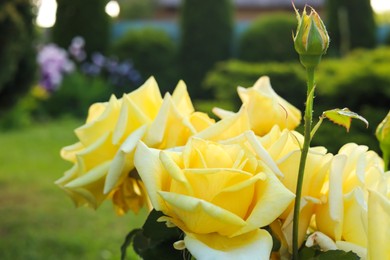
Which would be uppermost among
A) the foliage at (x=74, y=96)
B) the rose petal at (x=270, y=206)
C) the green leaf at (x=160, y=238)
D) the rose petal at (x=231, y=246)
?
the rose petal at (x=270, y=206)

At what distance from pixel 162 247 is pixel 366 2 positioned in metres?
9.94

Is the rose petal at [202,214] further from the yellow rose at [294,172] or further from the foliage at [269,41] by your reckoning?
the foliage at [269,41]

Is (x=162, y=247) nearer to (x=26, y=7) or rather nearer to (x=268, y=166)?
(x=268, y=166)

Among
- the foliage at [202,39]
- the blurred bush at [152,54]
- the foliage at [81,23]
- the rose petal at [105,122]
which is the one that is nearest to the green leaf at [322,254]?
the rose petal at [105,122]

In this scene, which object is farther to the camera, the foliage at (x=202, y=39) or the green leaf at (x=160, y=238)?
the foliage at (x=202, y=39)

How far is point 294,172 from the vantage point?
58cm

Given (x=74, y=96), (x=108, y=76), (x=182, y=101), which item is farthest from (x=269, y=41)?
(x=182, y=101)

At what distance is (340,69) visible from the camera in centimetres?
454

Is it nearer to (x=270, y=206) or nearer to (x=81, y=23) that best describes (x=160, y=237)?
(x=270, y=206)

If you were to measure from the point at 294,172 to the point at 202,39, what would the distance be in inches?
380

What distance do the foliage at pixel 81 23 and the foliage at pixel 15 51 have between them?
5691mm

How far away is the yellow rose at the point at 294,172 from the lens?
0.58 meters

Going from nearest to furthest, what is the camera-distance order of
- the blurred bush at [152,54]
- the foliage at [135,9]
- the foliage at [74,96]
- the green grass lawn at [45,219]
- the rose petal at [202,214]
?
the rose petal at [202,214], the green grass lawn at [45,219], the foliage at [74,96], the blurred bush at [152,54], the foliage at [135,9]

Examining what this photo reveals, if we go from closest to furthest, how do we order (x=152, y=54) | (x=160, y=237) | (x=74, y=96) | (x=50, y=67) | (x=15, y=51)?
1. (x=160, y=237)
2. (x=15, y=51)
3. (x=50, y=67)
4. (x=74, y=96)
5. (x=152, y=54)
